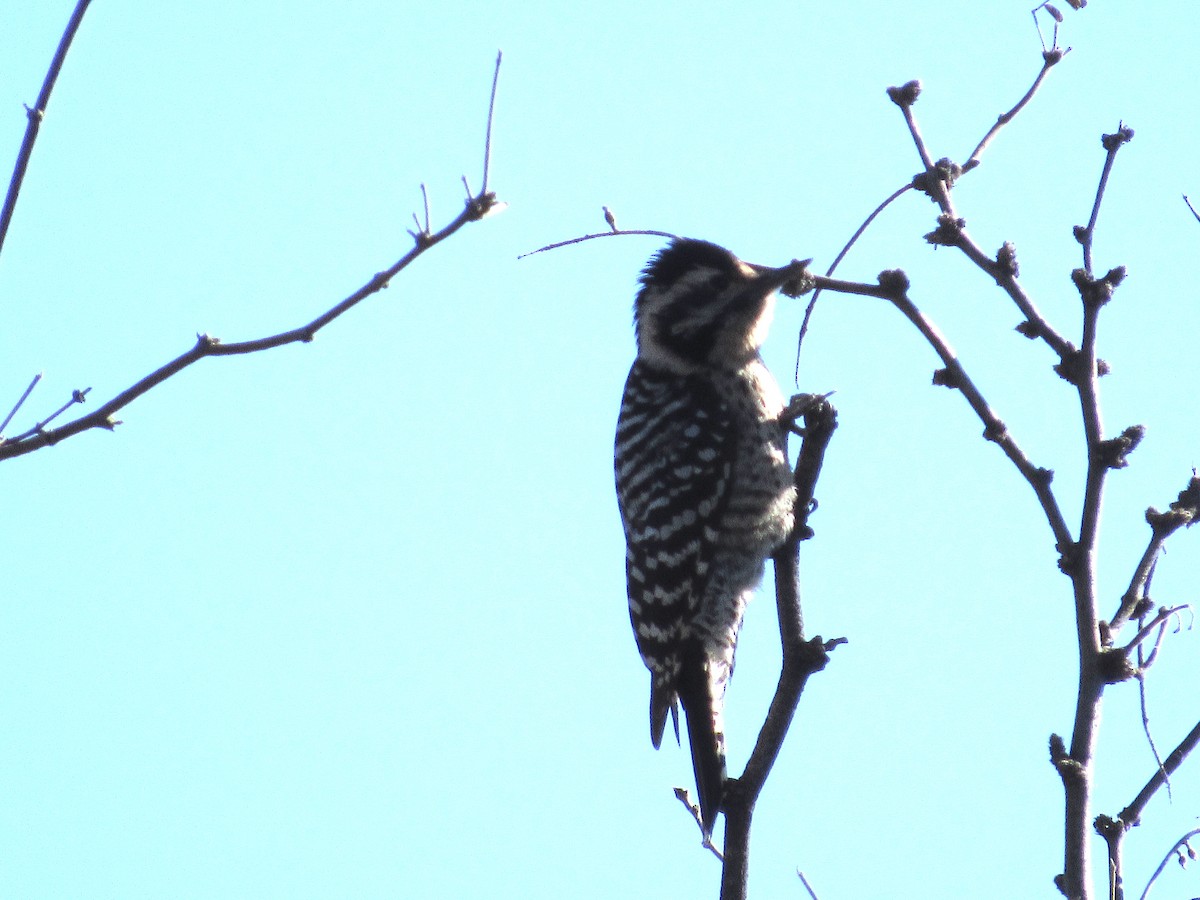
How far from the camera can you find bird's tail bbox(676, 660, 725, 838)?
5613 millimetres

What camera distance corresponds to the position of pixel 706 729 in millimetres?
5926

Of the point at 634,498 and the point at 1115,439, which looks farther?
the point at 634,498

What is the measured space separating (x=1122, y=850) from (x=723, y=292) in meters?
3.91

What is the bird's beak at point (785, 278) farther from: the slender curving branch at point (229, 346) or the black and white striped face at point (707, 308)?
the slender curving branch at point (229, 346)

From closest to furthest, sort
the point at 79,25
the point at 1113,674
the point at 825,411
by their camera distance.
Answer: the point at 79,25
the point at 1113,674
the point at 825,411

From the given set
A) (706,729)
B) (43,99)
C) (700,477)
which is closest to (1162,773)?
(43,99)

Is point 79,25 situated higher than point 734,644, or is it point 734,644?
point 734,644

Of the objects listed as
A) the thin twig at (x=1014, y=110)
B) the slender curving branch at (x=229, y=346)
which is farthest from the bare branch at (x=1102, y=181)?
the slender curving branch at (x=229, y=346)

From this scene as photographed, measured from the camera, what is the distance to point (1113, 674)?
304 centimetres

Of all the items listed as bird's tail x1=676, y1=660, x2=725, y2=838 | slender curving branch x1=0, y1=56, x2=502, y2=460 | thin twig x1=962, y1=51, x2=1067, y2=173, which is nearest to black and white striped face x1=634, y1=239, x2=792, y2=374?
bird's tail x1=676, y1=660, x2=725, y2=838

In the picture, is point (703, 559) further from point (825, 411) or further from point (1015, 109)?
point (1015, 109)

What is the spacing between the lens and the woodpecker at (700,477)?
20.5 ft

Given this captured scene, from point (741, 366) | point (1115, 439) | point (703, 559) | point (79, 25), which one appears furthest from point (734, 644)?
point (79, 25)

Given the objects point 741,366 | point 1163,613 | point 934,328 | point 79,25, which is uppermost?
point 741,366
